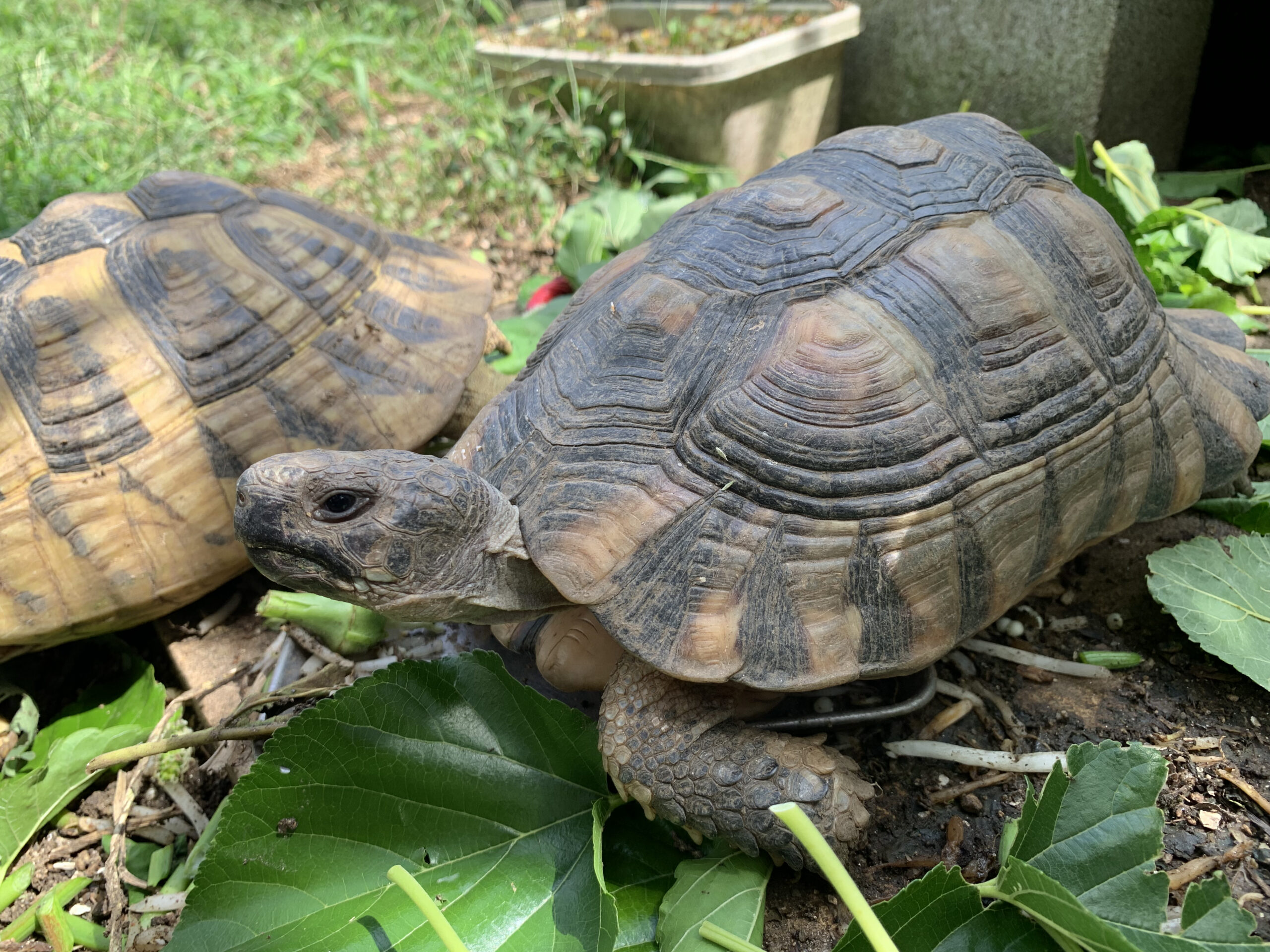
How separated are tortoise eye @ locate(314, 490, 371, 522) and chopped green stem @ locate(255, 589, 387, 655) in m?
0.79

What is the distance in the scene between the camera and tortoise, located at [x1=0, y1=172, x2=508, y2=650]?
271cm

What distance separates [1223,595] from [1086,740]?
50 cm

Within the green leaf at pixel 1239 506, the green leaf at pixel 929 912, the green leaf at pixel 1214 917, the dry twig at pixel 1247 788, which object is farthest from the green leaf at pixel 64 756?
the green leaf at pixel 1239 506

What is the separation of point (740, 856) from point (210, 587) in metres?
1.96

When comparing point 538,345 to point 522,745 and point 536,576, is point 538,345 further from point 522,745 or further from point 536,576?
point 522,745

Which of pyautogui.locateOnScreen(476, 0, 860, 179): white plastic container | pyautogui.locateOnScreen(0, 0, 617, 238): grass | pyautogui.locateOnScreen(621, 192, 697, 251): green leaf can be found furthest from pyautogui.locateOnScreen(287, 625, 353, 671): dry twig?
pyautogui.locateOnScreen(476, 0, 860, 179): white plastic container

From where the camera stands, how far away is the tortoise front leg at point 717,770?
174 cm

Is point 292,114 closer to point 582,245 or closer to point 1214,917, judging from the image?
point 582,245

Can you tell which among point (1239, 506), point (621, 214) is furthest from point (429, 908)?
point (621, 214)

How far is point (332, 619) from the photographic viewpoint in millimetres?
2484

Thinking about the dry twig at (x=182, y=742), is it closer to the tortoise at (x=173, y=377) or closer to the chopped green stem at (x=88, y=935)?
the chopped green stem at (x=88, y=935)

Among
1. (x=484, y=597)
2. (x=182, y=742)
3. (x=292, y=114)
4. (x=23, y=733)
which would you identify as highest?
(x=292, y=114)

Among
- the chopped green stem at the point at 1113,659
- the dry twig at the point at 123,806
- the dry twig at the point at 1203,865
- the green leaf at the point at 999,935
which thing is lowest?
the dry twig at the point at 123,806

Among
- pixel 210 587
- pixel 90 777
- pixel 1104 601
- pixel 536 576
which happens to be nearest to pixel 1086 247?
pixel 1104 601
